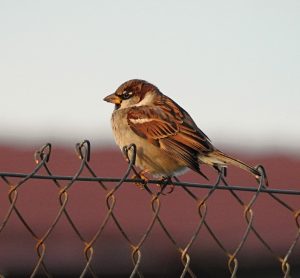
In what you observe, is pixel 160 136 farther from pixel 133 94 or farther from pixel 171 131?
pixel 133 94

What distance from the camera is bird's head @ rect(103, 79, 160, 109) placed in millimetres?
6742

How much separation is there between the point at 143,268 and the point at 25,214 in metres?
1.11

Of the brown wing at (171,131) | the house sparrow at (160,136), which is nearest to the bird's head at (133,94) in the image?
the house sparrow at (160,136)

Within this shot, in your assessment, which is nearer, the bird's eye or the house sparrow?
the house sparrow

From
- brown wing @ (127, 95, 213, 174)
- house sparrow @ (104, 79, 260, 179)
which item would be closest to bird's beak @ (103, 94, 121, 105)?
house sparrow @ (104, 79, 260, 179)

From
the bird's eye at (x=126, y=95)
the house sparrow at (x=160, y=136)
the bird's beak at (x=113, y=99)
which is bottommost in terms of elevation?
the house sparrow at (x=160, y=136)

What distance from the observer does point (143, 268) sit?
8070 millimetres

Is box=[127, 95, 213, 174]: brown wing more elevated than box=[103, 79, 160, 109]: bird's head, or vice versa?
box=[103, 79, 160, 109]: bird's head

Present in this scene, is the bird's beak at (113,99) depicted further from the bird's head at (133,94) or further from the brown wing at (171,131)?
the brown wing at (171,131)

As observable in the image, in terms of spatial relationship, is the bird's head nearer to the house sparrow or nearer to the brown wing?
the house sparrow

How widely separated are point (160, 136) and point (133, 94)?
0.61 metres

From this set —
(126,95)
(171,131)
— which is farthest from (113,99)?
(171,131)

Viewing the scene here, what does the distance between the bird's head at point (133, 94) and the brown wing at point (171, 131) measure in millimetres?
154

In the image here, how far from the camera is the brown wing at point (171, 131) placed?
6.18m
